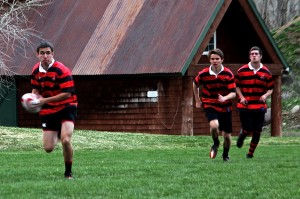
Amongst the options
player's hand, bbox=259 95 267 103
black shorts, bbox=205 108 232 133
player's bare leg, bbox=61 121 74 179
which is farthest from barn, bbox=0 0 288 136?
player's bare leg, bbox=61 121 74 179

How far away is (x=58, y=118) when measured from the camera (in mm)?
12500

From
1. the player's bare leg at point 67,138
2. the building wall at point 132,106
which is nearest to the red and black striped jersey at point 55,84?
the player's bare leg at point 67,138

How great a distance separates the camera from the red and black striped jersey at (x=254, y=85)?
16859 millimetres

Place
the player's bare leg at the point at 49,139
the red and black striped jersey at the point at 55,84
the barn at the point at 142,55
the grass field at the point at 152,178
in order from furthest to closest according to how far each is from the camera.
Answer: the barn at the point at 142,55 < the player's bare leg at the point at 49,139 < the red and black striped jersey at the point at 55,84 < the grass field at the point at 152,178

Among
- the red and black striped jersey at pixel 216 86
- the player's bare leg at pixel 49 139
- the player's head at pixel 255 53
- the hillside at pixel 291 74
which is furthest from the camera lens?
the hillside at pixel 291 74

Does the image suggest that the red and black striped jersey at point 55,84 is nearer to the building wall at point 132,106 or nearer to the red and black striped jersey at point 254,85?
the red and black striped jersey at point 254,85

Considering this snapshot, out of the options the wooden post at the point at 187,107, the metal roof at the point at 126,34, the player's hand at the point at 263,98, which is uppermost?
the metal roof at the point at 126,34

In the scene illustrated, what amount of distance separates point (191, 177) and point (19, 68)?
23.9 metres

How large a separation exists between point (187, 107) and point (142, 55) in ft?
8.26

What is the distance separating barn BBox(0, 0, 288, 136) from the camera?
31.9 m

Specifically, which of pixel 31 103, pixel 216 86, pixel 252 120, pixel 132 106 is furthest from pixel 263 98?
pixel 132 106

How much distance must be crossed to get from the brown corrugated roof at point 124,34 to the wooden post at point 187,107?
122 centimetres

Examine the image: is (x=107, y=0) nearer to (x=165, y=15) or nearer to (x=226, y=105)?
(x=165, y=15)

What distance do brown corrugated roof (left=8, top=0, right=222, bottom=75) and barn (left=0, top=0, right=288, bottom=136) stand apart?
0.12ft
